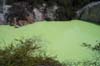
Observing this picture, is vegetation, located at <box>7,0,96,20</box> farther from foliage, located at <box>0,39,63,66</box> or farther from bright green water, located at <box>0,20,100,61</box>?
foliage, located at <box>0,39,63,66</box>

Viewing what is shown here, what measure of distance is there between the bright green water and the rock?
0.41 metres

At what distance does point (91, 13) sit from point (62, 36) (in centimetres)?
178

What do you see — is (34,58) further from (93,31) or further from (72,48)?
(93,31)

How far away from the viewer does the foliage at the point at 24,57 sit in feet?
12.3

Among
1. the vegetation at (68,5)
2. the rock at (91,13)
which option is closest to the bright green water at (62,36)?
the rock at (91,13)

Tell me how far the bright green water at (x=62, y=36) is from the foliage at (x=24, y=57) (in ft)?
0.72

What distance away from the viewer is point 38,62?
3.82 m

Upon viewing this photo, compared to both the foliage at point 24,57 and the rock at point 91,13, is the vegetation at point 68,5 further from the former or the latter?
the foliage at point 24,57

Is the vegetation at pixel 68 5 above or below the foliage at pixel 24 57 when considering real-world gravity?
above

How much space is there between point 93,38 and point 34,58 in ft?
5.13

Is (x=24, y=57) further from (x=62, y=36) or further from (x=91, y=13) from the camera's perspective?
(x=91, y=13)

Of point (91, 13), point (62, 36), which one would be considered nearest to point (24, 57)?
point (62, 36)

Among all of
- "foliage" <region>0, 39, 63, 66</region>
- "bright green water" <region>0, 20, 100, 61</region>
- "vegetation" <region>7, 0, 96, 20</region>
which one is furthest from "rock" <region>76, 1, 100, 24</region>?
"foliage" <region>0, 39, 63, 66</region>

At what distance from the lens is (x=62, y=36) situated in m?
4.99
